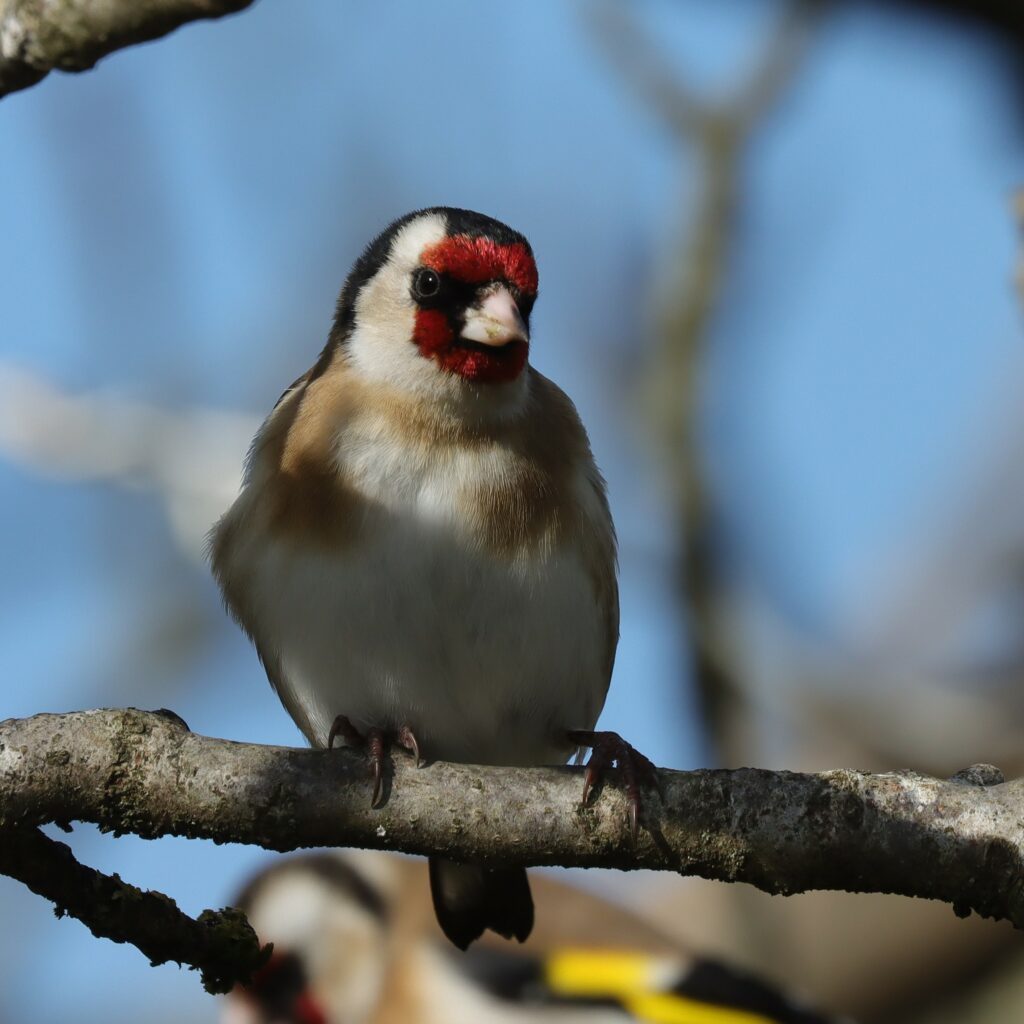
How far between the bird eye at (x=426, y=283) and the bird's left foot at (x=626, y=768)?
1366 mm

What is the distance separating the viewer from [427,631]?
13.5 feet

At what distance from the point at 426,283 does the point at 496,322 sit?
322mm

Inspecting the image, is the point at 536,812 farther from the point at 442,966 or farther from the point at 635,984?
the point at 442,966

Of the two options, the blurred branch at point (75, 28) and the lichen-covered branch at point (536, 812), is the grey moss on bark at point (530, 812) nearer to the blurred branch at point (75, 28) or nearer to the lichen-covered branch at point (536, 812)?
the lichen-covered branch at point (536, 812)

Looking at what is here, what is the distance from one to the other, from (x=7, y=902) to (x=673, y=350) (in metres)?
4.33

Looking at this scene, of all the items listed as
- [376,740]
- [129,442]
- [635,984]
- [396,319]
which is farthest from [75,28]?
[129,442]

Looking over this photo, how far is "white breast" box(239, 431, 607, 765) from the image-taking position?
4070 millimetres

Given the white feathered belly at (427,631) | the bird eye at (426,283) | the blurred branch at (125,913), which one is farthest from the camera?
the bird eye at (426,283)

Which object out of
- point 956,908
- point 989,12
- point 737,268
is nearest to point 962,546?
point 737,268

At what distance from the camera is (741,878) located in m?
3.25

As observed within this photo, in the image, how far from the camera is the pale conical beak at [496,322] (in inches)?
168

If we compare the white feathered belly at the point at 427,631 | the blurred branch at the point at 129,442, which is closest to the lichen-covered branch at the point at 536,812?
the white feathered belly at the point at 427,631

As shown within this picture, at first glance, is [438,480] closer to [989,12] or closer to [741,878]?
[741,878]

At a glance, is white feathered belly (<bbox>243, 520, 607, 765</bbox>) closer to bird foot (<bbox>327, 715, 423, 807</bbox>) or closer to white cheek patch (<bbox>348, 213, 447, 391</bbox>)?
bird foot (<bbox>327, 715, 423, 807</bbox>)
